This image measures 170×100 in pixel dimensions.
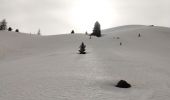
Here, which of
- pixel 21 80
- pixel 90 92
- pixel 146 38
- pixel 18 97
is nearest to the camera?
pixel 18 97

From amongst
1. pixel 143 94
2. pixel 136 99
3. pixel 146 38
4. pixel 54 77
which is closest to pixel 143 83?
pixel 143 94

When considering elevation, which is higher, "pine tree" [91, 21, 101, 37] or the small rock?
"pine tree" [91, 21, 101, 37]

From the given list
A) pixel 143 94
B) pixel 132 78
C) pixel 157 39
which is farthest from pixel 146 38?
pixel 143 94

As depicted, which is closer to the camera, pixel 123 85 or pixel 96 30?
pixel 123 85

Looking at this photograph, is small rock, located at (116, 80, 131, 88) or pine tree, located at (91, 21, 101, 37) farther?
pine tree, located at (91, 21, 101, 37)

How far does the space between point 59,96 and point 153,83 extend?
7.24 meters

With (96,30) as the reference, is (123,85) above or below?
below

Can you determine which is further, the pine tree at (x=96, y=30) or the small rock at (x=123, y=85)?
the pine tree at (x=96, y=30)

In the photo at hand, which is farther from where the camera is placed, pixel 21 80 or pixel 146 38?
pixel 146 38

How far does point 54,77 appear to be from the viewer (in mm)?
15516

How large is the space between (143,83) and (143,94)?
292 cm

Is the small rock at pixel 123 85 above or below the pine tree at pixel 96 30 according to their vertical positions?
below

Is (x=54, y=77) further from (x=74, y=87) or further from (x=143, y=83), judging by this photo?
(x=143, y=83)

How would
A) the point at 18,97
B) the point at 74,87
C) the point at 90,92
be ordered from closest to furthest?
the point at 18,97, the point at 90,92, the point at 74,87
